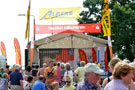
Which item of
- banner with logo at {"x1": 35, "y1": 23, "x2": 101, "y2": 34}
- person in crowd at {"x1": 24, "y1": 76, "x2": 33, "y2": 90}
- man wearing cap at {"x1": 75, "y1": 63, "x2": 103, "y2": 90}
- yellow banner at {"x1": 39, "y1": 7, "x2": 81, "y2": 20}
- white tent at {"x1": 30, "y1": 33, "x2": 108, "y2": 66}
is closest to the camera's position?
man wearing cap at {"x1": 75, "y1": 63, "x2": 103, "y2": 90}

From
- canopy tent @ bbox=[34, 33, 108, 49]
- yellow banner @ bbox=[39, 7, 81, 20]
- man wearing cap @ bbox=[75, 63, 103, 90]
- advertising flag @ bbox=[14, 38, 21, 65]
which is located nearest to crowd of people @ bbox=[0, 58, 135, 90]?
man wearing cap @ bbox=[75, 63, 103, 90]

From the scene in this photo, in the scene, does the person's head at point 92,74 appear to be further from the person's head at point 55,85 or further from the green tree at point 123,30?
the green tree at point 123,30

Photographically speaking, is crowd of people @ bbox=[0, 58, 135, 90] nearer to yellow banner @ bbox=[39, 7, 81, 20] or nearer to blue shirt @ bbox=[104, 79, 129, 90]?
blue shirt @ bbox=[104, 79, 129, 90]

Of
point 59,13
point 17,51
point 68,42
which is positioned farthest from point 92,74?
point 59,13

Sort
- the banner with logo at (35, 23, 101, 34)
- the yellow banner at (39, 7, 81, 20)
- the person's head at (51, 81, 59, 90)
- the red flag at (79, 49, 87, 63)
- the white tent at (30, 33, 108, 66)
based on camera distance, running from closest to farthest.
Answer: the person's head at (51, 81, 59, 90)
the white tent at (30, 33, 108, 66)
the red flag at (79, 49, 87, 63)
the banner with logo at (35, 23, 101, 34)
the yellow banner at (39, 7, 81, 20)

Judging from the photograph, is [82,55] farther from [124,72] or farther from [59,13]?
[124,72]

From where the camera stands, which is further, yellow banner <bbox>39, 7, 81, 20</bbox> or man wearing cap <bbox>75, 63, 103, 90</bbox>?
yellow banner <bbox>39, 7, 81, 20</bbox>

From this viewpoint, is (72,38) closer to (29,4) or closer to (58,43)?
(58,43)

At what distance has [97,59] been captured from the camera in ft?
77.5

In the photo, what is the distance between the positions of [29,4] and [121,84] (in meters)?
22.0

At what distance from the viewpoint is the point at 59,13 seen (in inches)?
1438

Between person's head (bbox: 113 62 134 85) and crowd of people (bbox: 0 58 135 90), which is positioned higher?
person's head (bbox: 113 62 134 85)

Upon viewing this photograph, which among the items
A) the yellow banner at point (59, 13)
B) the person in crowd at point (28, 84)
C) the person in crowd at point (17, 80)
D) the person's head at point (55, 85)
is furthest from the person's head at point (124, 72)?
the yellow banner at point (59, 13)

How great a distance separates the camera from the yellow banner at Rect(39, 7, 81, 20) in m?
35.7
